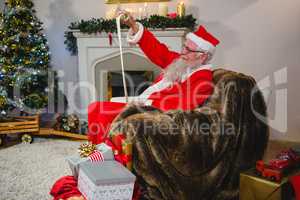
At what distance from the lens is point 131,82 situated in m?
4.18

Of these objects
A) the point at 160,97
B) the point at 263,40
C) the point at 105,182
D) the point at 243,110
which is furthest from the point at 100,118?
the point at 263,40

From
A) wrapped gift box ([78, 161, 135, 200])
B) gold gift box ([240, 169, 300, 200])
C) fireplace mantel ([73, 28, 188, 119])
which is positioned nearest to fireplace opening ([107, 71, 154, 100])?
fireplace mantel ([73, 28, 188, 119])

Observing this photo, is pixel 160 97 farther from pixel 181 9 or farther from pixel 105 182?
pixel 181 9

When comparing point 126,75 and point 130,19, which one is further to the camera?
point 126,75

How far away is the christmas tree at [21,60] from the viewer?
3547mm

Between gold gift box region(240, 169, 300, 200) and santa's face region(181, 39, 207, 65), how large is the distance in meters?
0.91

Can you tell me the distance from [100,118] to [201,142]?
65 centimetres

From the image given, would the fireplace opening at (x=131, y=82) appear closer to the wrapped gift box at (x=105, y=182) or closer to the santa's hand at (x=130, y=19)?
the santa's hand at (x=130, y=19)

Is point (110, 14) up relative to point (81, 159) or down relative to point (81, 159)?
up

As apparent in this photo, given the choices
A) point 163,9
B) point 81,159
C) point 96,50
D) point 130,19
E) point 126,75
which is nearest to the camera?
point 81,159

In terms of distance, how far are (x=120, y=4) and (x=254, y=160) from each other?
2703 mm

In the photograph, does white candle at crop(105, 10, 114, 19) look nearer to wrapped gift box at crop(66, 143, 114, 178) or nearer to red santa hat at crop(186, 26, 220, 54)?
red santa hat at crop(186, 26, 220, 54)

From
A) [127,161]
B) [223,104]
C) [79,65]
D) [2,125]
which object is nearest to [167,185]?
[127,161]

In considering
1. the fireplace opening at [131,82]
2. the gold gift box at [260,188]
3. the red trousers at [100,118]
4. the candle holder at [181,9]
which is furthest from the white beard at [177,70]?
the fireplace opening at [131,82]
